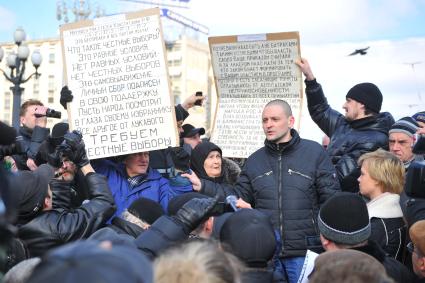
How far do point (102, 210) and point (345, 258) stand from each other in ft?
5.73

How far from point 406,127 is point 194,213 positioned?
285 centimetres

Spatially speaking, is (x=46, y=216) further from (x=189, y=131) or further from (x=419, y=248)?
(x=189, y=131)

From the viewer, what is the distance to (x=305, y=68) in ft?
19.2

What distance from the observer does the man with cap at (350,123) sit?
5.34 meters

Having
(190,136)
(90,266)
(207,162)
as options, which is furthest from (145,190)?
(90,266)

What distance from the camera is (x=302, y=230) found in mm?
4645

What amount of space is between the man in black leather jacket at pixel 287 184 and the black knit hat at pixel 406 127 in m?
0.80

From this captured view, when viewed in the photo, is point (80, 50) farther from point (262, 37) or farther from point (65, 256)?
point (65, 256)

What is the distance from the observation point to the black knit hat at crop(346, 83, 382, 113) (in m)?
5.63

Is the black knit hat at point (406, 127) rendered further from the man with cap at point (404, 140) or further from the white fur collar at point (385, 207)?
the white fur collar at point (385, 207)

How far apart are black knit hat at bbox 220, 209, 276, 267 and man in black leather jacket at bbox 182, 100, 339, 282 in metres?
1.61

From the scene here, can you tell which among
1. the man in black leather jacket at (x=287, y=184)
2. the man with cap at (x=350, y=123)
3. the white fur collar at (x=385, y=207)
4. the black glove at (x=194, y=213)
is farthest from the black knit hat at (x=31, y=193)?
the man with cap at (x=350, y=123)

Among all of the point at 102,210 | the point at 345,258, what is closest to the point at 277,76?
the point at 102,210

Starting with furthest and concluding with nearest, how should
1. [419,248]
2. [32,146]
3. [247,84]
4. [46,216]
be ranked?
1. [247,84]
2. [32,146]
3. [46,216]
4. [419,248]
